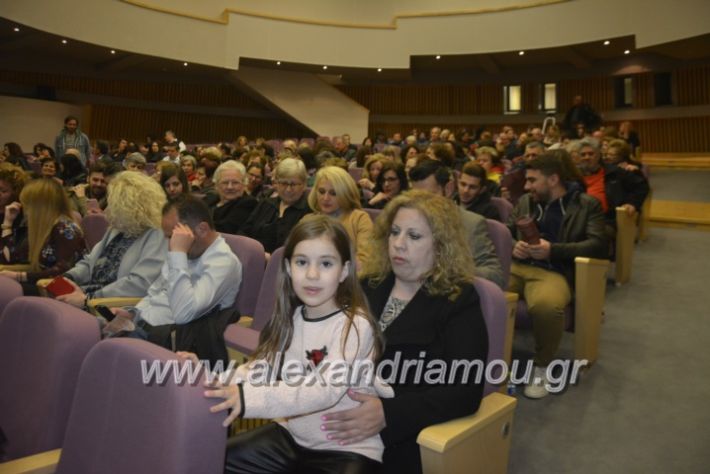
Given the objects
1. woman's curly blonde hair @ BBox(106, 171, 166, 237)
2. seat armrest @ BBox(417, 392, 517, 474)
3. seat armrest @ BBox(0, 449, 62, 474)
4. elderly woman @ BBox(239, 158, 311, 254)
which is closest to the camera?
seat armrest @ BBox(0, 449, 62, 474)

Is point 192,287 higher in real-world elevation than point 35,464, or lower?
higher

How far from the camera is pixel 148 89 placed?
13.1 m

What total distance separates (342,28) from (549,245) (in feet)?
31.8

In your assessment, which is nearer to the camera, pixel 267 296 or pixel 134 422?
pixel 134 422

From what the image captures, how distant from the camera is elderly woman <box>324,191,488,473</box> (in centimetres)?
136

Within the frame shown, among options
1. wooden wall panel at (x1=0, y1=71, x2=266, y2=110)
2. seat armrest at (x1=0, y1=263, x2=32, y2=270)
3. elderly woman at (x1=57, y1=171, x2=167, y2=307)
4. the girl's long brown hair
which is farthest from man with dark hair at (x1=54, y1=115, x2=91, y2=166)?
the girl's long brown hair

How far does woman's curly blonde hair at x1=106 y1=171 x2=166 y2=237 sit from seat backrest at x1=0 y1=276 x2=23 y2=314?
0.88 meters

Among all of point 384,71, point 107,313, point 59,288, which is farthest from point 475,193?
point 384,71

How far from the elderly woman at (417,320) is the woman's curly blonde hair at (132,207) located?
1.25 meters

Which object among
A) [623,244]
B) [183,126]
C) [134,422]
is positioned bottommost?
[134,422]

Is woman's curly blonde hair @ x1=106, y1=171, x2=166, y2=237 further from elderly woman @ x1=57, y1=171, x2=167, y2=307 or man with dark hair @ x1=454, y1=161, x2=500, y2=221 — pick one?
man with dark hair @ x1=454, y1=161, x2=500, y2=221

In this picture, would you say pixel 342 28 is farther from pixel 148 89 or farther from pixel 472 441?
pixel 472 441

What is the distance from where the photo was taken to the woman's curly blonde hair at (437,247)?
158 cm

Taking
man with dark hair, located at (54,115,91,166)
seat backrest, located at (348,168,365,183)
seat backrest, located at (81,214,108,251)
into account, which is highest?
man with dark hair, located at (54,115,91,166)
